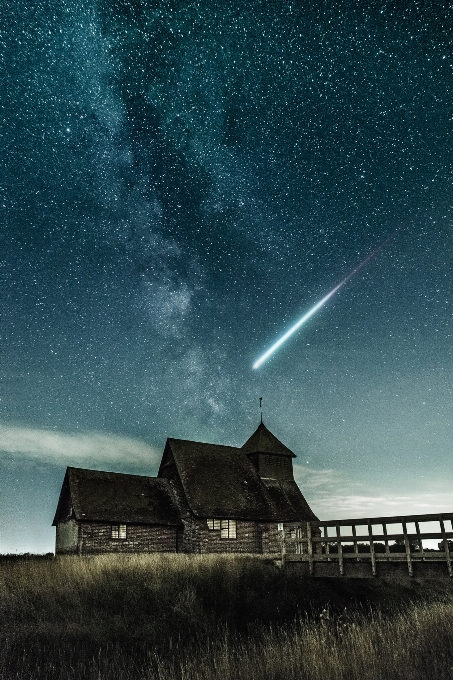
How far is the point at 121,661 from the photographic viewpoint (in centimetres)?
1344

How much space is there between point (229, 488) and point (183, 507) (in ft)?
13.3

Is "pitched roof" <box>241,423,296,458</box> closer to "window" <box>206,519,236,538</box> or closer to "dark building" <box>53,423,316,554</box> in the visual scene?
"dark building" <box>53,423,316,554</box>

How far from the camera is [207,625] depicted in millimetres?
17516

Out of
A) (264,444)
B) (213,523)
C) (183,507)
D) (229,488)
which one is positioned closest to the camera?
(213,523)

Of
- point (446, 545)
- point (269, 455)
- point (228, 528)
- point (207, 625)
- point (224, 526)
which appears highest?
point (269, 455)

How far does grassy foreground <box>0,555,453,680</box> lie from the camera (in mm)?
10398

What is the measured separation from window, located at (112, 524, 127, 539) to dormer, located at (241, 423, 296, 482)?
44.3 feet

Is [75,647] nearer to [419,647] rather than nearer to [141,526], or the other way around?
[419,647]

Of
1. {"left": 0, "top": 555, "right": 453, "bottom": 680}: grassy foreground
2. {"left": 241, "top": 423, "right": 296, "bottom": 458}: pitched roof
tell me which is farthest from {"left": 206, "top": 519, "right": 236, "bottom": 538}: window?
{"left": 0, "top": 555, "right": 453, "bottom": 680}: grassy foreground

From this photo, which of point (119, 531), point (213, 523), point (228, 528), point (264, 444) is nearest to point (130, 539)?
point (119, 531)

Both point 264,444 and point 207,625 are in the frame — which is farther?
point 264,444

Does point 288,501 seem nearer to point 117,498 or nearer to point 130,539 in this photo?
point 130,539

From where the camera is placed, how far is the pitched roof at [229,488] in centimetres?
3656

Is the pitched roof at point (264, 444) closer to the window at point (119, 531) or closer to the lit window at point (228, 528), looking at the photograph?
the lit window at point (228, 528)
